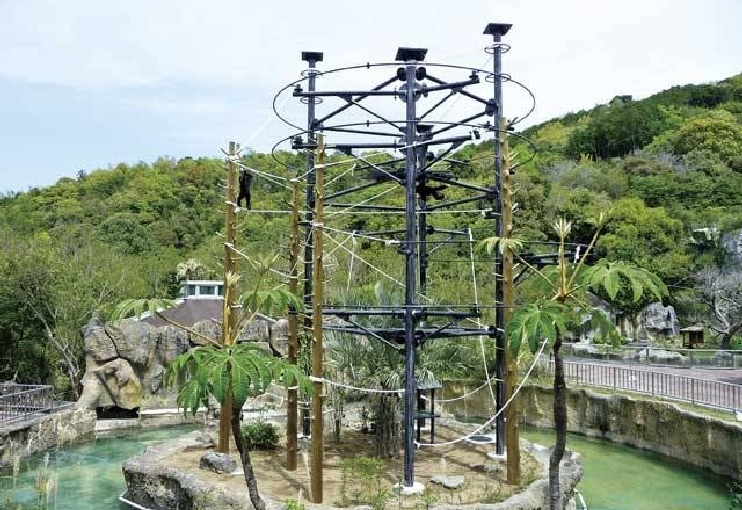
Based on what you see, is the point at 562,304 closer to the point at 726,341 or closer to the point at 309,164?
the point at 309,164

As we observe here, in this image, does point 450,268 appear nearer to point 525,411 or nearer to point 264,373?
point 525,411

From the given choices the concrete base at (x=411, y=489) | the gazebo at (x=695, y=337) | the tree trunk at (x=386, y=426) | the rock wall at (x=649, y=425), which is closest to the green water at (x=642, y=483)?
the rock wall at (x=649, y=425)

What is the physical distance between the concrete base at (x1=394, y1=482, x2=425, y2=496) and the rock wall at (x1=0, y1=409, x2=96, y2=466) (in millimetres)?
8666

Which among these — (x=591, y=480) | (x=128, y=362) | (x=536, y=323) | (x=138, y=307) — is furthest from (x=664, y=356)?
(x=138, y=307)

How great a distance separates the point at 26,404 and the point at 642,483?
44.1 ft

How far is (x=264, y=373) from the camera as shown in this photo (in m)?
5.68

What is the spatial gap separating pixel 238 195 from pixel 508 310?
4.67m

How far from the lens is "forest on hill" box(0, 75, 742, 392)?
21.4m

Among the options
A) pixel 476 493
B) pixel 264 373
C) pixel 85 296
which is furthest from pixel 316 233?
pixel 85 296

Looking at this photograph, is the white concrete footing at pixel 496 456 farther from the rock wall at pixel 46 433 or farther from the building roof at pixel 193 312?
the building roof at pixel 193 312

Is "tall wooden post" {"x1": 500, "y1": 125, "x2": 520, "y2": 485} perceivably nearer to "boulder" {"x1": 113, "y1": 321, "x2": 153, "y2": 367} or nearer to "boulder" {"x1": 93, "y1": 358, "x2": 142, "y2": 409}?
"boulder" {"x1": 93, "y1": 358, "x2": 142, "y2": 409}

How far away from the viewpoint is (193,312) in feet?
71.3

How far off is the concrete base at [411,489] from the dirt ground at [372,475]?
0.29ft

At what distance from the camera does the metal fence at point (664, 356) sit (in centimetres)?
2033
